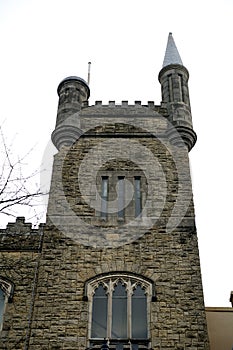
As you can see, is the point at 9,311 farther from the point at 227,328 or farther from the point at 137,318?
the point at 227,328

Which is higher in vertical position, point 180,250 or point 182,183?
point 182,183

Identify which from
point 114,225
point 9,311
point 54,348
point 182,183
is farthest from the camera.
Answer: point 182,183

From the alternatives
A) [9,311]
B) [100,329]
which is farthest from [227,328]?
[9,311]

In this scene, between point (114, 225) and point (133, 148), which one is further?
point (133, 148)

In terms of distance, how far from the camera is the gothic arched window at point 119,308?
1064 cm

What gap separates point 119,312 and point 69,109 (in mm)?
7171

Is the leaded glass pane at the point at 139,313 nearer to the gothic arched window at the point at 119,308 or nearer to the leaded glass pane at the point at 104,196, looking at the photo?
the gothic arched window at the point at 119,308

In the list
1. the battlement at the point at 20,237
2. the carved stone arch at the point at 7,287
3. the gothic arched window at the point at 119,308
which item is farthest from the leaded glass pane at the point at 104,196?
the carved stone arch at the point at 7,287

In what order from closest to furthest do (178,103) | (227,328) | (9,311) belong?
(9,311), (227,328), (178,103)

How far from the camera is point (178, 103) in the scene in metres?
15.8

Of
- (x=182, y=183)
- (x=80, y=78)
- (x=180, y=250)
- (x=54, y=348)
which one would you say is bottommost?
(x=54, y=348)

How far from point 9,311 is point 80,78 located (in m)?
8.70

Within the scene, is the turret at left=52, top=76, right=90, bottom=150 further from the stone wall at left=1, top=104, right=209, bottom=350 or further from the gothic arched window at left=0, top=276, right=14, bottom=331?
the gothic arched window at left=0, top=276, right=14, bottom=331

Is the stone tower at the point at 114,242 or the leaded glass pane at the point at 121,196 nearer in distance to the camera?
the stone tower at the point at 114,242
